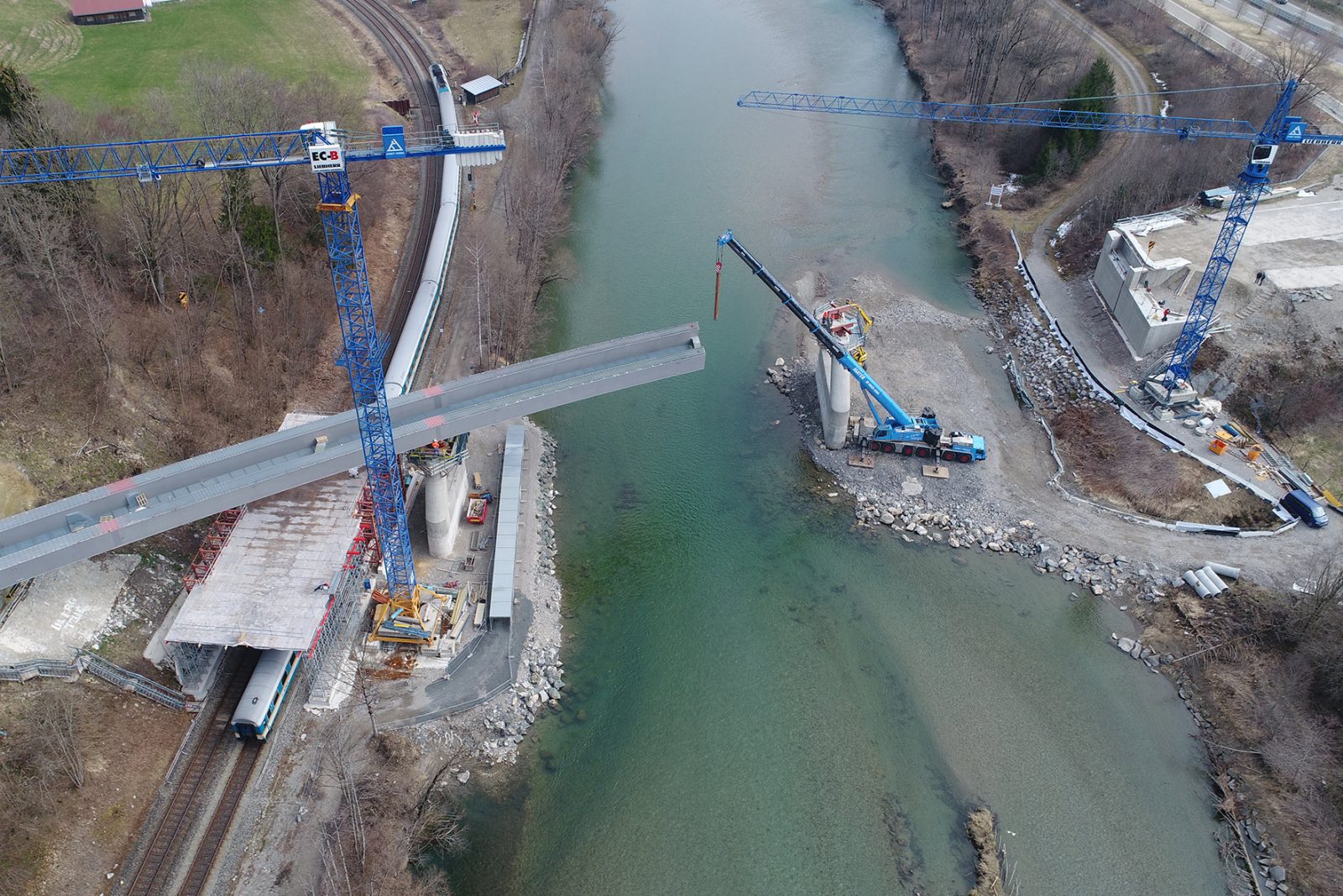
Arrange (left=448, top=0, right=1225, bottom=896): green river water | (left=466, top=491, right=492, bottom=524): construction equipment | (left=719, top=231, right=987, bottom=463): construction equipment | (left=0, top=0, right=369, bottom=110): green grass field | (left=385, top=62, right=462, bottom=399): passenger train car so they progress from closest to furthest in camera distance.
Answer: (left=448, top=0, right=1225, bottom=896): green river water < (left=466, top=491, right=492, bottom=524): construction equipment < (left=719, top=231, right=987, bottom=463): construction equipment < (left=385, top=62, right=462, bottom=399): passenger train car < (left=0, top=0, right=369, bottom=110): green grass field

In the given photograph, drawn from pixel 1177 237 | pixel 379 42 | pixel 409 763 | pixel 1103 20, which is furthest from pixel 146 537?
pixel 1103 20

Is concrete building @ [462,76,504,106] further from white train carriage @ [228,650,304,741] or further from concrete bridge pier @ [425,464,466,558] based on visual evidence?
white train carriage @ [228,650,304,741]

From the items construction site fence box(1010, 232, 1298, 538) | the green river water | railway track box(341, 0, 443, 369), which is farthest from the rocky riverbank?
construction site fence box(1010, 232, 1298, 538)

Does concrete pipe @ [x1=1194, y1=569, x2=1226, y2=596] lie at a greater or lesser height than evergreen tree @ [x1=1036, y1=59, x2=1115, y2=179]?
lesser

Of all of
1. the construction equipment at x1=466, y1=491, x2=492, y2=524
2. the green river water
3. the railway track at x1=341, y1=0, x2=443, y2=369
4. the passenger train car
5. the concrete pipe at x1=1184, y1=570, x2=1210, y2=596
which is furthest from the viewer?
the railway track at x1=341, y1=0, x2=443, y2=369

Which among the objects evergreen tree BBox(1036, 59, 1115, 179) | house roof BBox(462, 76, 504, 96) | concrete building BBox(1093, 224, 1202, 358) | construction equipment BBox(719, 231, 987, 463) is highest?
evergreen tree BBox(1036, 59, 1115, 179)

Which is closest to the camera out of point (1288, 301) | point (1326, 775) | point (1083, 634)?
point (1326, 775)

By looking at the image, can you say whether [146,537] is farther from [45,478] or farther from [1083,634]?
[1083,634]
